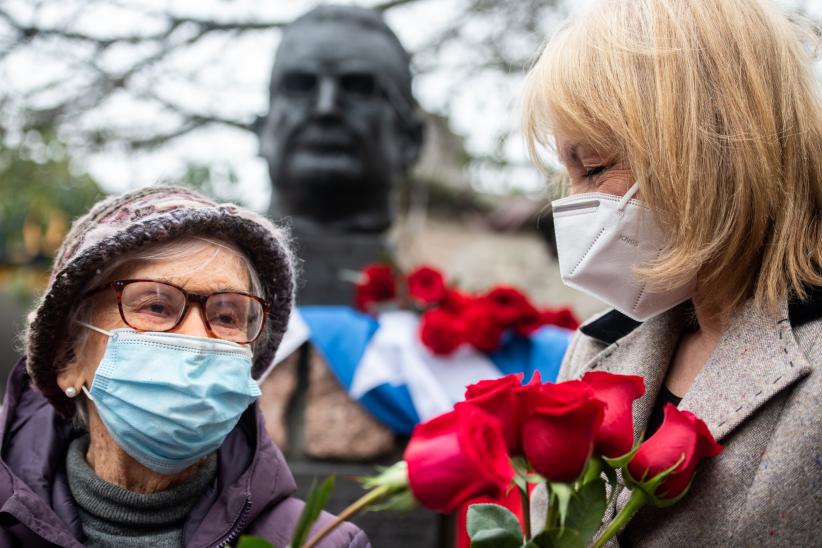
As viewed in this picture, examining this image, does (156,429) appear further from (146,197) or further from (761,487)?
(761,487)

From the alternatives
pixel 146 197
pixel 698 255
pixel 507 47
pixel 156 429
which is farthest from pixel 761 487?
pixel 507 47

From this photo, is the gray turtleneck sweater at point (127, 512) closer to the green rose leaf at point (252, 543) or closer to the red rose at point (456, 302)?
the green rose leaf at point (252, 543)

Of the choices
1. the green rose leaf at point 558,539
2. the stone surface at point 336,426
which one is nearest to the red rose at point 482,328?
the stone surface at point 336,426

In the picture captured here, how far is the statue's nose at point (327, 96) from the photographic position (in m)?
4.22

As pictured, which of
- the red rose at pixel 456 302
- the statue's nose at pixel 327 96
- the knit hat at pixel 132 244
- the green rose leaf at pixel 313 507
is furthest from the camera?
the statue's nose at pixel 327 96

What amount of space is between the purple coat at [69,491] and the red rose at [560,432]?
2.66 feet

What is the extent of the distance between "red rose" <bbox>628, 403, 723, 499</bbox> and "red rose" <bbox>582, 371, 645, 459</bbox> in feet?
0.13

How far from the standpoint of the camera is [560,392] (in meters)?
1.05

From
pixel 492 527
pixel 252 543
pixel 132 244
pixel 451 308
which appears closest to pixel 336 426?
pixel 451 308

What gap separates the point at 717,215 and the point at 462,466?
29.6 inches

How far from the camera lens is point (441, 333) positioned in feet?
12.2

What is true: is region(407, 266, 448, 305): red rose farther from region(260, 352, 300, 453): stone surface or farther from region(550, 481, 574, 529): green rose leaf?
region(550, 481, 574, 529): green rose leaf

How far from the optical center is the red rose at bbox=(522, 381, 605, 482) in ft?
3.34

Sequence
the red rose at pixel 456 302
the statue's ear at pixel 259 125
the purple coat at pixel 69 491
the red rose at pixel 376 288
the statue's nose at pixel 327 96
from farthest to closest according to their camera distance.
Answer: the statue's ear at pixel 259 125 < the statue's nose at pixel 327 96 < the red rose at pixel 376 288 < the red rose at pixel 456 302 < the purple coat at pixel 69 491
